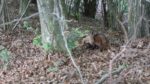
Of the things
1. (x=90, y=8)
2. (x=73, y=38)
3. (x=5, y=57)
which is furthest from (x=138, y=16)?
(x=90, y=8)

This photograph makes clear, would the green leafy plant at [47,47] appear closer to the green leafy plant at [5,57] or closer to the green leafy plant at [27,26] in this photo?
the green leafy plant at [5,57]

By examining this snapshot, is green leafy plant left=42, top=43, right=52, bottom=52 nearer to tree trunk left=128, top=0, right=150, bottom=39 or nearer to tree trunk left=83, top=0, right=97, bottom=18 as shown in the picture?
tree trunk left=128, top=0, right=150, bottom=39

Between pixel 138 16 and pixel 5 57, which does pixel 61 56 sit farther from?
pixel 138 16

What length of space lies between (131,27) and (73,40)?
5.70 feet

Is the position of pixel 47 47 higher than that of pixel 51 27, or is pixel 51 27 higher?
pixel 51 27

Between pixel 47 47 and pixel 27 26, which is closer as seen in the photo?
pixel 47 47

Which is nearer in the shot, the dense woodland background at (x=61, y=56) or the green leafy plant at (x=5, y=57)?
the dense woodland background at (x=61, y=56)

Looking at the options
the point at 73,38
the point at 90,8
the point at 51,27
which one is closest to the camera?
the point at 51,27

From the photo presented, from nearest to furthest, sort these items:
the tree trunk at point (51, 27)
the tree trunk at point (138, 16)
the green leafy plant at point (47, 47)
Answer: the tree trunk at point (51, 27) → the green leafy plant at point (47, 47) → the tree trunk at point (138, 16)

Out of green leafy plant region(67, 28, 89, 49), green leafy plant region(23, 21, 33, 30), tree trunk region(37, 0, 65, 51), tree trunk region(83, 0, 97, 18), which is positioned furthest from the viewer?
tree trunk region(83, 0, 97, 18)

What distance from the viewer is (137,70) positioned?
602 centimetres

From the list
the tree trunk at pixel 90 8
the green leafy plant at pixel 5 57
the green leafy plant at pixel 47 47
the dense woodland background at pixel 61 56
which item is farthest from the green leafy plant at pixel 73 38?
the tree trunk at pixel 90 8

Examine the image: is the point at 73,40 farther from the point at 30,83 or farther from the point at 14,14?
the point at 14,14

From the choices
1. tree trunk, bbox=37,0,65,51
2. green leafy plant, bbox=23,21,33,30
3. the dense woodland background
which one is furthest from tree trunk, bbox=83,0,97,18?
tree trunk, bbox=37,0,65,51
